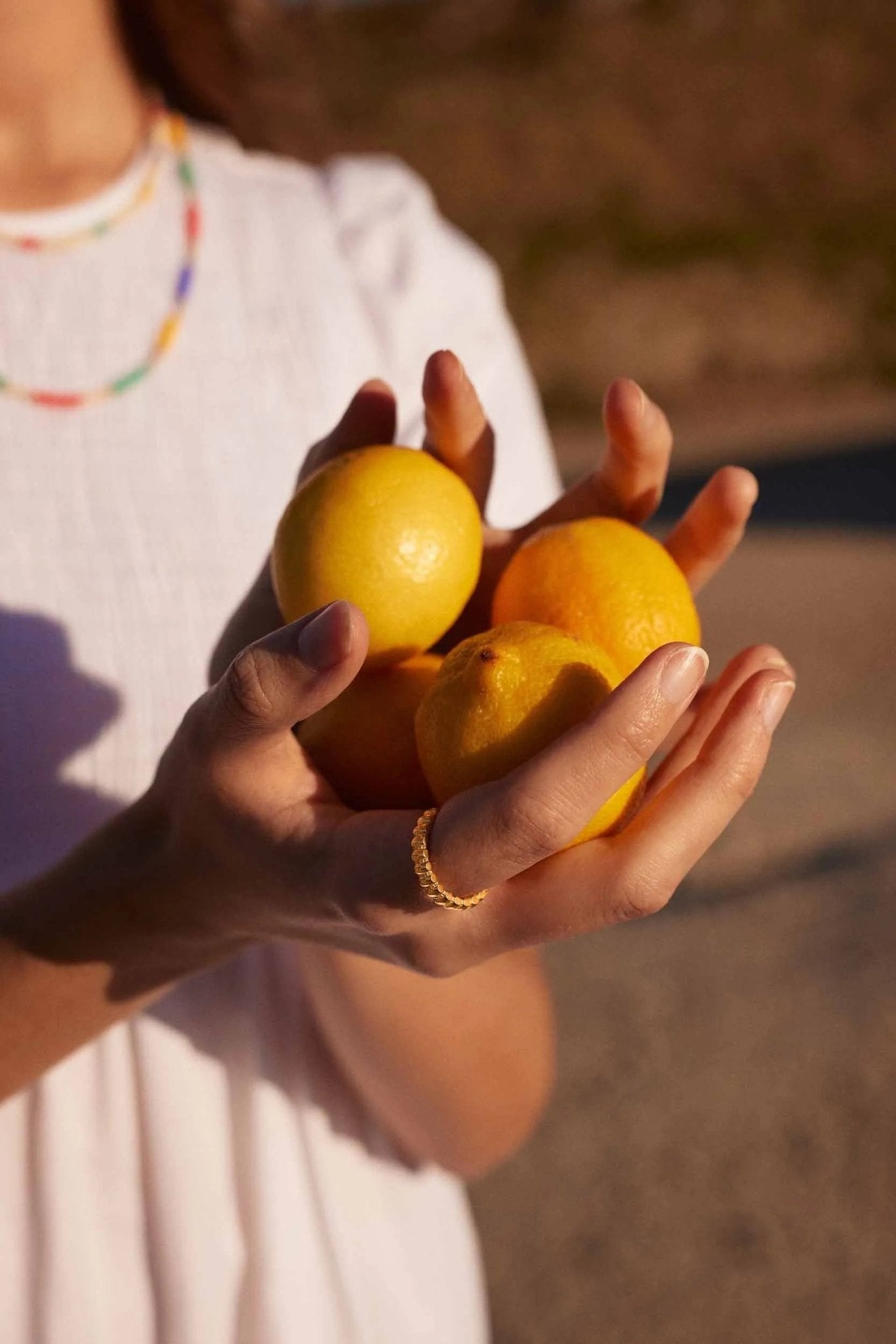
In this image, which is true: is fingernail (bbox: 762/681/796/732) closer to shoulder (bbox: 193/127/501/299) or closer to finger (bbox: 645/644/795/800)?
finger (bbox: 645/644/795/800)

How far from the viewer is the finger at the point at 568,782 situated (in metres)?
1.03

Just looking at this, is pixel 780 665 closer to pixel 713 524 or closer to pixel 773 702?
pixel 773 702

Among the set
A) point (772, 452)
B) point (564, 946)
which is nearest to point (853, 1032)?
point (564, 946)

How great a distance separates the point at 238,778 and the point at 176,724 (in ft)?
1.80

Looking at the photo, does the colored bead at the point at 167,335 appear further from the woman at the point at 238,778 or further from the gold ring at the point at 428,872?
the gold ring at the point at 428,872

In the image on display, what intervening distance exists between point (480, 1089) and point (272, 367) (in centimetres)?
115

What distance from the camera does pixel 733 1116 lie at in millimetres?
3340

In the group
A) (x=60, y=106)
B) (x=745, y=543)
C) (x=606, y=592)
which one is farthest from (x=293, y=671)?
(x=745, y=543)

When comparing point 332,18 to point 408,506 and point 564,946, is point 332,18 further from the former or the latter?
point 408,506

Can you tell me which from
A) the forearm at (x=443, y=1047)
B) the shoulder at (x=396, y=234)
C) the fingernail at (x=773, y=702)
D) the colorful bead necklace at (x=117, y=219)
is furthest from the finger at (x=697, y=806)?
the colorful bead necklace at (x=117, y=219)

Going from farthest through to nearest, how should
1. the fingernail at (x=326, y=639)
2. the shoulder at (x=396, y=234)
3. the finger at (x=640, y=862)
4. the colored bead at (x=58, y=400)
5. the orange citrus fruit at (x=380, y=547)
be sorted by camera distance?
the shoulder at (x=396, y=234), the colored bead at (x=58, y=400), the orange citrus fruit at (x=380, y=547), the finger at (x=640, y=862), the fingernail at (x=326, y=639)

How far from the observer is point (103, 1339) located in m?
1.57

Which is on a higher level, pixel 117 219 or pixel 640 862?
pixel 117 219

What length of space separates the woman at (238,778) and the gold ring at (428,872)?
1 centimetres
